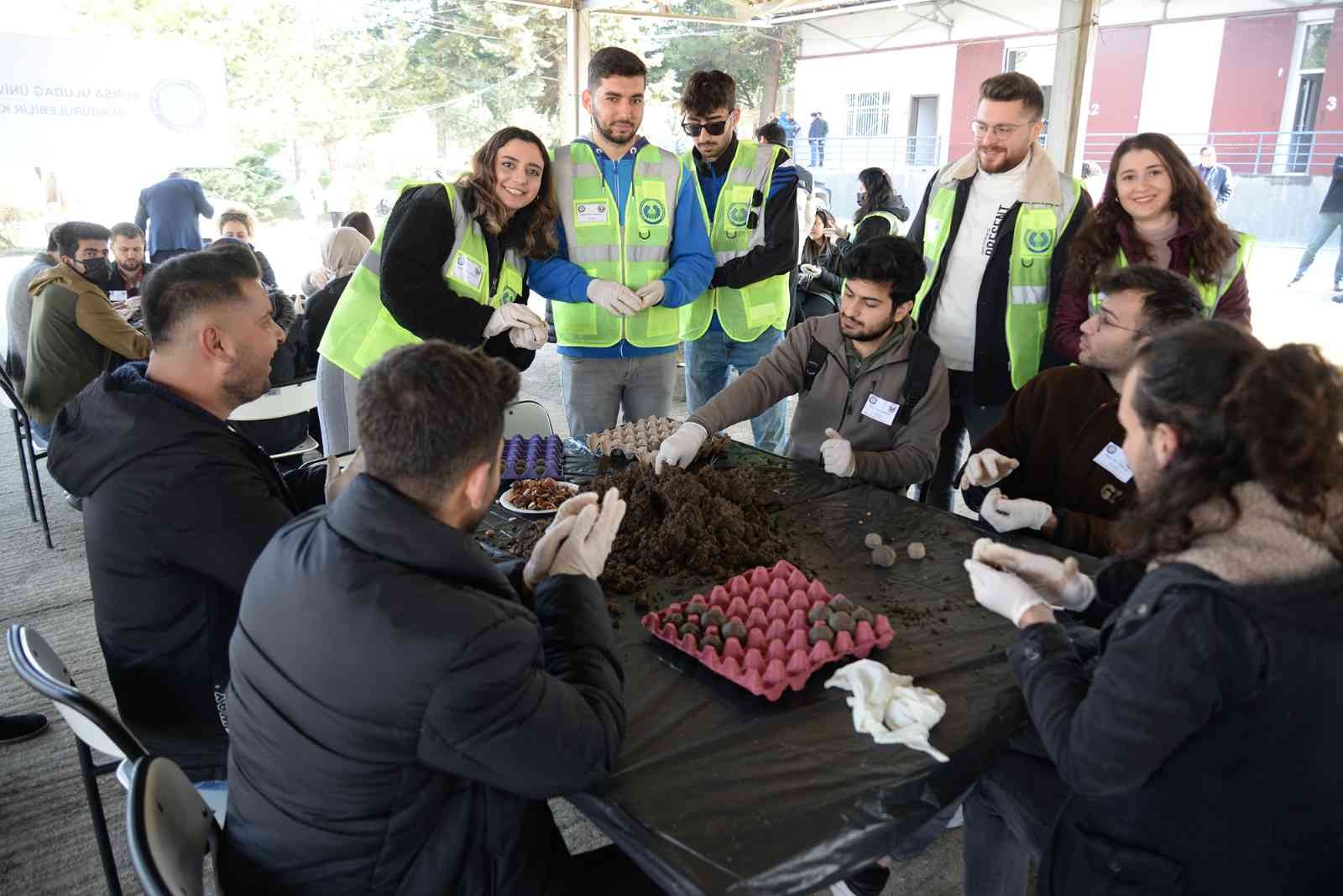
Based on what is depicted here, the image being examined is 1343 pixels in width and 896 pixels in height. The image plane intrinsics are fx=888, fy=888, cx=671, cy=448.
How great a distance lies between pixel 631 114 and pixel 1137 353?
2566 mm

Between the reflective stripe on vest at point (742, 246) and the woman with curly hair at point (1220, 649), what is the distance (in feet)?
9.03

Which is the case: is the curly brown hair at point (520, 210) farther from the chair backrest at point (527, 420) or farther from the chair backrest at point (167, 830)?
the chair backrest at point (167, 830)

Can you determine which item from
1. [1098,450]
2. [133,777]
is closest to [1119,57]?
[1098,450]

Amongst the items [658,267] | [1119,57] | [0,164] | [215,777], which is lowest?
[215,777]

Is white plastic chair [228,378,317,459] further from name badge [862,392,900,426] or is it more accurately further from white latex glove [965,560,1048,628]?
white latex glove [965,560,1048,628]

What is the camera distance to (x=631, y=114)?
11.3 ft

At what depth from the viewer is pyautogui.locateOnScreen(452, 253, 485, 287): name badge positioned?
3080 millimetres

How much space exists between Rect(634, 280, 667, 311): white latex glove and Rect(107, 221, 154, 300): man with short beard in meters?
3.60

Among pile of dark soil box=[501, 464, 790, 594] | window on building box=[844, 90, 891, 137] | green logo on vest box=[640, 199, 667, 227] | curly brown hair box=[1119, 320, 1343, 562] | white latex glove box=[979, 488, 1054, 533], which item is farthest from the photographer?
window on building box=[844, 90, 891, 137]

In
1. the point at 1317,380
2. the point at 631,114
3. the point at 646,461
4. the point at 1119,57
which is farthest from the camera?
the point at 1119,57

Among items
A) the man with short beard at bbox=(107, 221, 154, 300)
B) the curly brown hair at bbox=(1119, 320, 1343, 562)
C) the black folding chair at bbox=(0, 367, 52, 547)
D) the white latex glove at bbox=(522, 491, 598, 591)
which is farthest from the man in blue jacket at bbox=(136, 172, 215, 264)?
the curly brown hair at bbox=(1119, 320, 1343, 562)

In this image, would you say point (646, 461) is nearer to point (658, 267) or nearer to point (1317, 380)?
point (658, 267)

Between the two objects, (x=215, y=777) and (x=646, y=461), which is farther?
(x=646, y=461)

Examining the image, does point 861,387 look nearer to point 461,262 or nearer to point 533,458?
point 533,458
